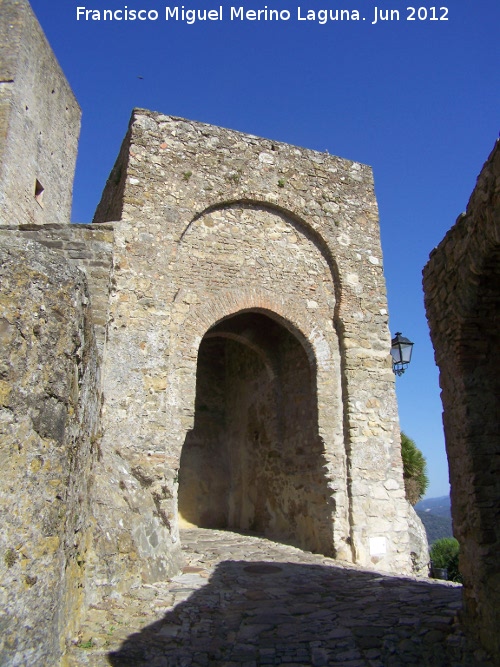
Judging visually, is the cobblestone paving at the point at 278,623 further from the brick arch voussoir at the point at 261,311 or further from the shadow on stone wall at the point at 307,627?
the brick arch voussoir at the point at 261,311

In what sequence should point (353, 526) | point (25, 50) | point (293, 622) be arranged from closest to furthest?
point (293, 622) → point (353, 526) → point (25, 50)

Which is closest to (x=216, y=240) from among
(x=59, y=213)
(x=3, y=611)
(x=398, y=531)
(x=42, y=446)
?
(x=398, y=531)

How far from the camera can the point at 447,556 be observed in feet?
59.1

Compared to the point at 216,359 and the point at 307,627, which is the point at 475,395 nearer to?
the point at 307,627

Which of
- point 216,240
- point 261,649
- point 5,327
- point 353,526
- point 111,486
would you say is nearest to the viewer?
point 5,327

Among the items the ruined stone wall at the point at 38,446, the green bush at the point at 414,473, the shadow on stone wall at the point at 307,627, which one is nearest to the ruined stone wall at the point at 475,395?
the shadow on stone wall at the point at 307,627

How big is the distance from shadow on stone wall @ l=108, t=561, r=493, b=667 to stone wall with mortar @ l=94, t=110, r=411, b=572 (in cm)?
160

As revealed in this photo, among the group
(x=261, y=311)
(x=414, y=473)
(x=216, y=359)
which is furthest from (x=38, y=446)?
(x=414, y=473)

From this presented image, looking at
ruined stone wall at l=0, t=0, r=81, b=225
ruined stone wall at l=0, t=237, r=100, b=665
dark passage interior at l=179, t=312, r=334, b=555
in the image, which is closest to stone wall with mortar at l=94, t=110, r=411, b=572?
dark passage interior at l=179, t=312, r=334, b=555

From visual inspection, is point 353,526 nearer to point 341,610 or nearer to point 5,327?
point 341,610

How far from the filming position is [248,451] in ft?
34.0

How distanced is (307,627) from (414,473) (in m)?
9.26

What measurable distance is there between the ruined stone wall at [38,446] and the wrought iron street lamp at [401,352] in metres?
5.92

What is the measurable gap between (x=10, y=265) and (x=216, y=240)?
533 centimetres
